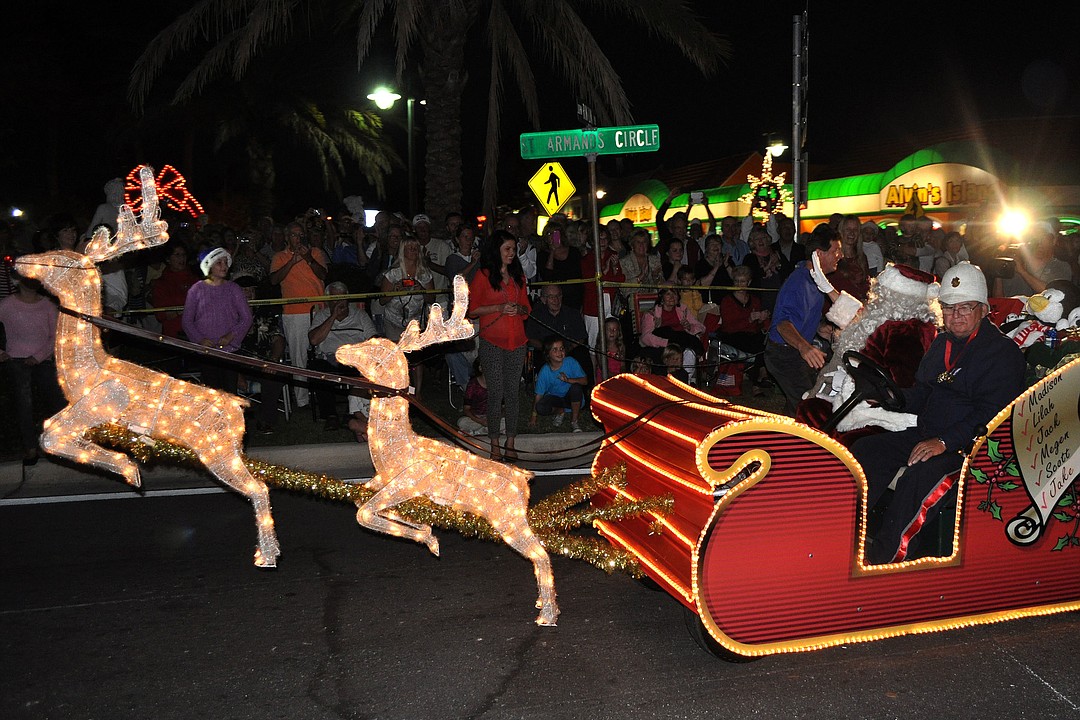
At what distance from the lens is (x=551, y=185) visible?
424 inches

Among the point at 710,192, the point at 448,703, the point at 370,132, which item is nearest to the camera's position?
the point at 448,703

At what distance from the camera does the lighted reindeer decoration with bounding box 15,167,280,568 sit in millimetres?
4379

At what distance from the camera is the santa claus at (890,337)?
5230mm

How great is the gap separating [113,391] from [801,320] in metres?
4.61

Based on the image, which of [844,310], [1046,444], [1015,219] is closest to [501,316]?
[844,310]

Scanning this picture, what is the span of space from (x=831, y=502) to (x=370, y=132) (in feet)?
70.0

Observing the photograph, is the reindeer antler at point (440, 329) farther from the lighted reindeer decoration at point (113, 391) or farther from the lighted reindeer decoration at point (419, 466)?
the lighted reindeer decoration at point (113, 391)

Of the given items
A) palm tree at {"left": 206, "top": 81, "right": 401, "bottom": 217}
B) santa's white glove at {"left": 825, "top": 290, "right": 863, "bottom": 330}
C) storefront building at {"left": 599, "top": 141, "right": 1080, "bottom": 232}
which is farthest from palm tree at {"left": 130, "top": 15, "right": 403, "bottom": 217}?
santa's white glove at {"left": 825, "top": 290, "right": 863, "bottom": 330}

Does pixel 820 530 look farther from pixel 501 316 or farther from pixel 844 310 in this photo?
pixel 501 316

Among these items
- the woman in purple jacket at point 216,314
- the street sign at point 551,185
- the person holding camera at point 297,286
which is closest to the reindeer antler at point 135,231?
the woman in purple jacket at point 216,314

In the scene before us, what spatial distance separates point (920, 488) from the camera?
14.7ft

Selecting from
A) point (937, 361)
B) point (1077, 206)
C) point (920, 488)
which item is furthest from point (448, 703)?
point (1077, 206)

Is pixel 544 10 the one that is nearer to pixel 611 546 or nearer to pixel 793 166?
pixel 793 166

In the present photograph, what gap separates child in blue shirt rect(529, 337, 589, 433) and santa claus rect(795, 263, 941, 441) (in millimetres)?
3801
